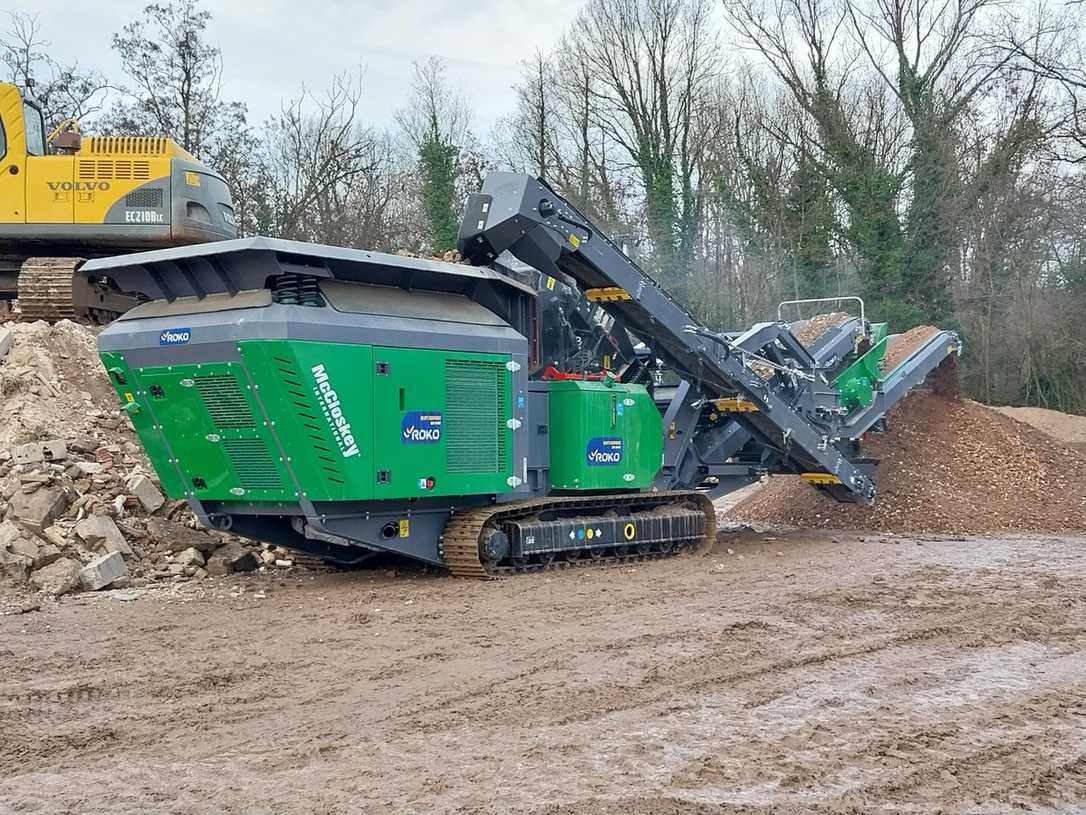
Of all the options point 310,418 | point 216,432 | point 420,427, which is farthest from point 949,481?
point 216,432

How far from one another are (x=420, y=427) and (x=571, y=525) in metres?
1.61

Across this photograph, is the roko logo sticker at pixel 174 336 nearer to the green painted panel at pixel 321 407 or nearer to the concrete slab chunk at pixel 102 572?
the green painted panel at pixel 321 407

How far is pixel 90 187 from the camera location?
41.7 ft

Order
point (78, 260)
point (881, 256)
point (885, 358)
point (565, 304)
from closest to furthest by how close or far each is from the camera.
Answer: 1. point (565, 304)
2. point (78, 260)
3. point (885, 358)
4. point (881, 256)

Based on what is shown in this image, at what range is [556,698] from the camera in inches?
192

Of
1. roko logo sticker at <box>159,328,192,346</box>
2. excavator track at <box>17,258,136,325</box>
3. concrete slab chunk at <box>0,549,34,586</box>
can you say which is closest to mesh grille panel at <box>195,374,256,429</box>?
roko logo sticker at <box>159,328,192,346</box>

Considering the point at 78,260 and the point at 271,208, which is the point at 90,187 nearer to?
the point at 78,260

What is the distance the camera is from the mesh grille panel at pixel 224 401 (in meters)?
7.45

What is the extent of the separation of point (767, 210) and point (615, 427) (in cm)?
2220

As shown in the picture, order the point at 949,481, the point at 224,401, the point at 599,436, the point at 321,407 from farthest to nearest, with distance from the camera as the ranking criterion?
the point at 949,481 → the point at 599,436 → the point at 224,401 → the point at 321,407

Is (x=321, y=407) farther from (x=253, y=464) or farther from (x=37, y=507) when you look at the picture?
A: (x=37, y=507)

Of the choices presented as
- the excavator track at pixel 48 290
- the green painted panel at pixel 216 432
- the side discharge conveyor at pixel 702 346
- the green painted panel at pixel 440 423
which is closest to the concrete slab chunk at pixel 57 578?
the green painted panel at pixel 216 432

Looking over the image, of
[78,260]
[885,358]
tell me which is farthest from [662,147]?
[78,260]

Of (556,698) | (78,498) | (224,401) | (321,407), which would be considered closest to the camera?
(556,698)
